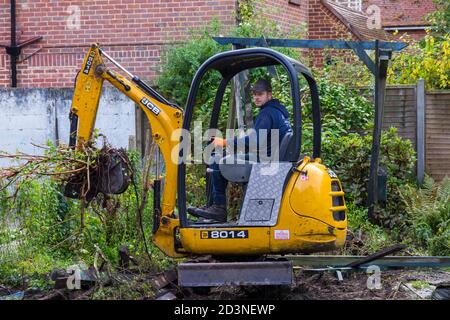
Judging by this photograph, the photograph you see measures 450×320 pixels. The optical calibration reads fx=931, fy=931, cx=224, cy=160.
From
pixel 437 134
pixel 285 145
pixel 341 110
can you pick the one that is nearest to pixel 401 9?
pixel 437 134

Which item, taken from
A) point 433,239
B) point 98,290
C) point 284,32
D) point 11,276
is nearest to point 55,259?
point 11,276

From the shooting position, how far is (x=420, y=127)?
15.5 metres

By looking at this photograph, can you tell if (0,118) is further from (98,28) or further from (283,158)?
(283,158)

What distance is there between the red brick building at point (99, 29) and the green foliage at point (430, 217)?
6433 millimetres

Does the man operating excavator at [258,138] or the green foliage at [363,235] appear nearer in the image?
the man operating excavator at [258,138]

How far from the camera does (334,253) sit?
11727 mm

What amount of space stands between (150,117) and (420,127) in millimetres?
6817

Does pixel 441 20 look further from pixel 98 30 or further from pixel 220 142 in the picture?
pixel 220 142

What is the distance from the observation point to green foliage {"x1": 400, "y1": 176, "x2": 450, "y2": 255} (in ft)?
39.2

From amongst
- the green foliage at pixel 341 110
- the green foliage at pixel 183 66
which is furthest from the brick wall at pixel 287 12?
the green foliage at pixel 341 110

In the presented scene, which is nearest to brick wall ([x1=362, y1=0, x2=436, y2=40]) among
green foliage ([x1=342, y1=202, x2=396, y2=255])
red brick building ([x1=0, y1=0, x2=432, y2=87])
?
red brick building ([x1=0, y1=0, x2=432, y2=87])

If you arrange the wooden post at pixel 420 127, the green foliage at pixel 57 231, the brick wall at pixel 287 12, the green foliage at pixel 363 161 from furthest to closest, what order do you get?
the brick wall at pixel 287 12 → the wooden post at pixel 420 127 → the green foliage at pixel 363 161 → the green foliage at pixel 57 231

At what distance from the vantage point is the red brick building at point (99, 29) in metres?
18.4

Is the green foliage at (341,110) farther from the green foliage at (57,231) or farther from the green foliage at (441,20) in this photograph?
the green foliage at (441,20)
